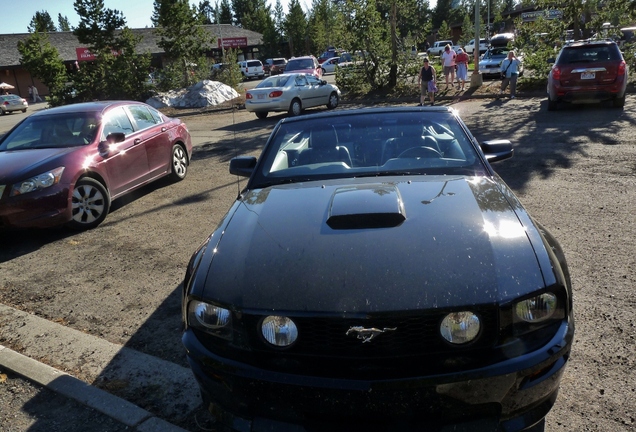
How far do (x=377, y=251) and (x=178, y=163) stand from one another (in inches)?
295

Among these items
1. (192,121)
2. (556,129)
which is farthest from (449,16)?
(556,129)

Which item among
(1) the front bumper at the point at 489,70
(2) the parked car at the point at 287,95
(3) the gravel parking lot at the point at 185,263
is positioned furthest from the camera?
(1) the front bumper at the point at 489,70

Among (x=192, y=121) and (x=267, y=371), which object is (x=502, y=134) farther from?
(x=192, y=121)

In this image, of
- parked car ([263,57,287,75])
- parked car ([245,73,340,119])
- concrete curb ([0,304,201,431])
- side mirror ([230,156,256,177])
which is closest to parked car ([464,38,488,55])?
parked car ([263,57,287,75])

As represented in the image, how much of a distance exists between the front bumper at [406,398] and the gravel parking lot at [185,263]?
721 mm

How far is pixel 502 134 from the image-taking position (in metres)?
11.5

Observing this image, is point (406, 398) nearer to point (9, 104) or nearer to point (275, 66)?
point (9, 104)

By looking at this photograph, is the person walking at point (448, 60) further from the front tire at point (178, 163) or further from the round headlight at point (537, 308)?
the round headlight at point (537, 308)

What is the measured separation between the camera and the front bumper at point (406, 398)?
2174mm

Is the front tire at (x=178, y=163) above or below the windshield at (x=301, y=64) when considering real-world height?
below

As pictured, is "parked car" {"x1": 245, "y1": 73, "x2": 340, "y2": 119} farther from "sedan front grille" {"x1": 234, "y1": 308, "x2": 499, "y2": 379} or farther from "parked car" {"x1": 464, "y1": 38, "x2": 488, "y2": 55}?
"parked car" {"x1": 464, "y1": 38, "x2": 488, "y2": 55}

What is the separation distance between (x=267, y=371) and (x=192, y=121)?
1928 cm

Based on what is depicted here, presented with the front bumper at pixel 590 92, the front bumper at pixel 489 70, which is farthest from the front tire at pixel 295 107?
the front bumper at pixel 489 70

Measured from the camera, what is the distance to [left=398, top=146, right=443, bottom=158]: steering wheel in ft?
12.7
